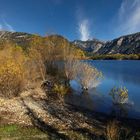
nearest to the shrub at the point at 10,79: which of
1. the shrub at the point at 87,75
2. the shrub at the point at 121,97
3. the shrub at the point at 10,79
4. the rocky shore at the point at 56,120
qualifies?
the shrub at the point at 10,79

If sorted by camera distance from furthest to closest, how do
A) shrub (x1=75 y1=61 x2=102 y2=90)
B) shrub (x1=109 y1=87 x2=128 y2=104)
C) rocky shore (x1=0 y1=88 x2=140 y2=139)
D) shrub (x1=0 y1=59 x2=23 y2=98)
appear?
shrub (x1=75 y1=61 x2=102 y2=90)
shrub (x1=109 y1=87 x2=128 y2=104)
shrub (x1=0 y1=59 x2=23 y2=98)
rocky shore (x1=0 y1=88 x2=140 y2=139)

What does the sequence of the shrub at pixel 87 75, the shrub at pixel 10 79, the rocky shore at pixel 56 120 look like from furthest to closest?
the shrub at pixel 87 75
the shrub at pixel 10 79
the rocky shore at pixel 56 120

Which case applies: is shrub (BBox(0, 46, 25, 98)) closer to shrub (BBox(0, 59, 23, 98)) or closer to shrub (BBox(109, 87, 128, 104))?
shrub (BBox(0, 59, 23, 98))

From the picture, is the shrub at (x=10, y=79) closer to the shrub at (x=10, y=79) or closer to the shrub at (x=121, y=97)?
the shrub at (x=10, y=79)

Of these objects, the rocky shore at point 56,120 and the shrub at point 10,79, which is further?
the shrub at point 10,79

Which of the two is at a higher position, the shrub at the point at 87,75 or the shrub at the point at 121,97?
the shrub at the point at 87,75

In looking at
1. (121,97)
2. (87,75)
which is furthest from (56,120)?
(87,75)

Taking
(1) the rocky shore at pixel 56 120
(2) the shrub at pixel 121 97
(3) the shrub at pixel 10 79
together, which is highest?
(3) the shrub at pixel 10 79

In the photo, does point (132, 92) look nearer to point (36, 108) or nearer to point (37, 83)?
point (37, 83)

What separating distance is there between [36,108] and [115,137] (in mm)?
11059

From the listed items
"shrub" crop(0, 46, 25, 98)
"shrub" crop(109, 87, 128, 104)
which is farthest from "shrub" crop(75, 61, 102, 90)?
"shrub" crop(0, 46, 25, 98)

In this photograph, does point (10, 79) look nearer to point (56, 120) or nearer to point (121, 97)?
point (56, 120)

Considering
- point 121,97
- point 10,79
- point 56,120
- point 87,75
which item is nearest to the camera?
point 56,120

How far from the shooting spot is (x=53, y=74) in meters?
45.1
